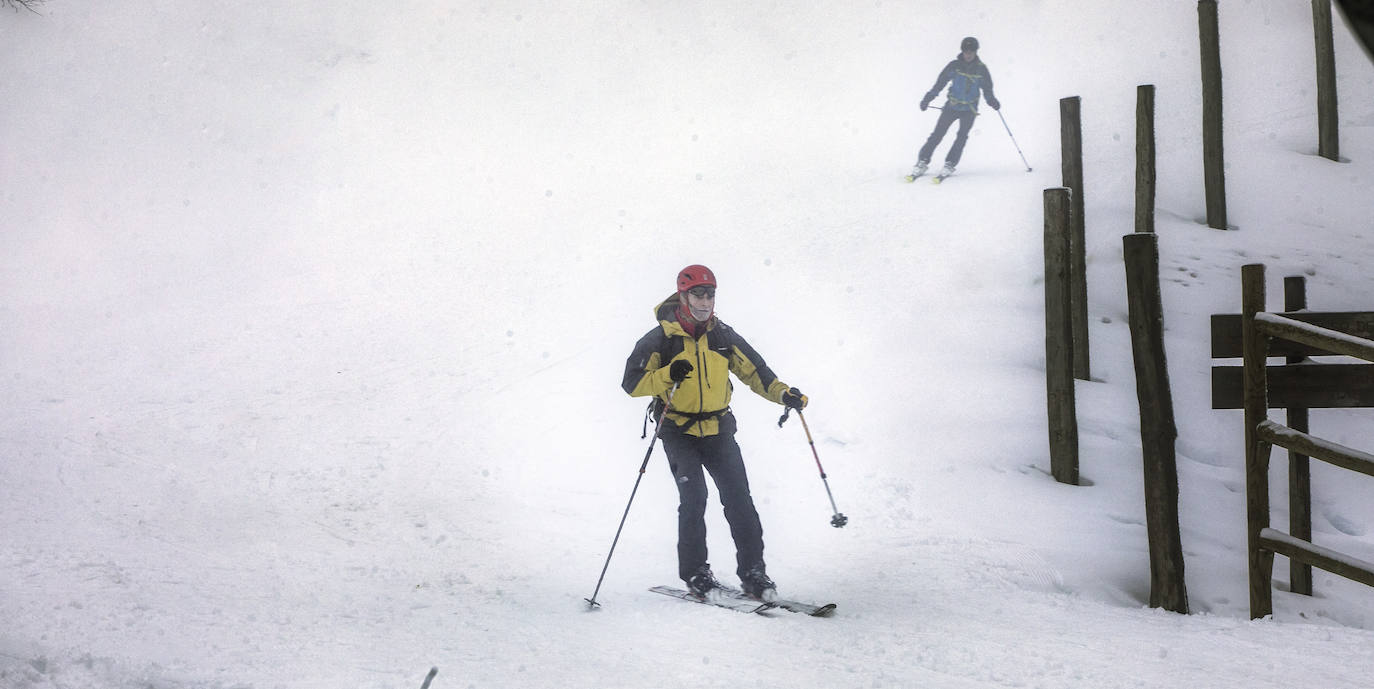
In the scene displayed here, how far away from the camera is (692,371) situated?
17.7 feet

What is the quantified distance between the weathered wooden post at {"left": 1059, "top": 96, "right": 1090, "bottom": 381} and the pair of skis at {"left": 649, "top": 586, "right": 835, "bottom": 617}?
4479 millimetres

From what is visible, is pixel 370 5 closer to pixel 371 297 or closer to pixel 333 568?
pixel 371 297

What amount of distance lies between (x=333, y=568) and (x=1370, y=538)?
6858 millimetres

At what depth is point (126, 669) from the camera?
3.97 metres

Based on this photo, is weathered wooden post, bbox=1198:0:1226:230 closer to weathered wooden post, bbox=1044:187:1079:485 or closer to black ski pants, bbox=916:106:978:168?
black ski pants, bbox=916:106:978:168

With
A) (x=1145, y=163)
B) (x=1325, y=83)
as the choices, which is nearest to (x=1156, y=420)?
(x=1145, y=163)

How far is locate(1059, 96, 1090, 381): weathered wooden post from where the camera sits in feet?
28.0

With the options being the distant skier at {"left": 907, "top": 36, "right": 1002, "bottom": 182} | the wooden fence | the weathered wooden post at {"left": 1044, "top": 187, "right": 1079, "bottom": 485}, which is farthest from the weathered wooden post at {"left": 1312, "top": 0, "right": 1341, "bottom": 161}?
the wooden fence

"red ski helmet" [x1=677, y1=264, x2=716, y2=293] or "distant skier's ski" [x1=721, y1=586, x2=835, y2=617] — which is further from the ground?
"red ski helmet" [x1=677, y1=264, x2=716, y2=293]

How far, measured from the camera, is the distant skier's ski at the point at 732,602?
5172 millimetres

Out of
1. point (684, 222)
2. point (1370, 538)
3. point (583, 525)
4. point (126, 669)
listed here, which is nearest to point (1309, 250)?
point (1370, 538)

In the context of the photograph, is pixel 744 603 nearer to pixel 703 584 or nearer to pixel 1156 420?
pixel 703 584

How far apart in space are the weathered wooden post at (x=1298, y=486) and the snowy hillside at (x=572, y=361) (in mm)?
241

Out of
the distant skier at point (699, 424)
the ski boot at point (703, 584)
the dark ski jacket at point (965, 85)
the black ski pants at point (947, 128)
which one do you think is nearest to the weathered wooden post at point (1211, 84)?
the dark ski jacket at point (965, 85)
